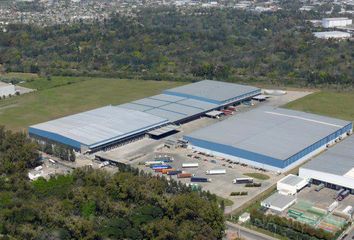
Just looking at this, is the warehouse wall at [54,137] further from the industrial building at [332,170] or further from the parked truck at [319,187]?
the parked truck at [319,187]

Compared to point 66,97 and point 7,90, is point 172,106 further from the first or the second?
point 7,90

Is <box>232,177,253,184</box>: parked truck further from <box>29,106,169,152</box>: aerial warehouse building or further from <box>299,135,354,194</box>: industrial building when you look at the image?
<box>29,106,169,152</box>: aerial warehouse building

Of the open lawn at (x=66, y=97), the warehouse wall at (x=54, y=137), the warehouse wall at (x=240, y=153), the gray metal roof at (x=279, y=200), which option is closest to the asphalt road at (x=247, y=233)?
the gray metal roof at (x=279, y=200)

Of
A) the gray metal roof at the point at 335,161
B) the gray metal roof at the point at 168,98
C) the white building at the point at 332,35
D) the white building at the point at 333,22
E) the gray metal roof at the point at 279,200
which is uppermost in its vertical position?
the white building at the point at 333,22

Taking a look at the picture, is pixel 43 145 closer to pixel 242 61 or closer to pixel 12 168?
pixel 12 168

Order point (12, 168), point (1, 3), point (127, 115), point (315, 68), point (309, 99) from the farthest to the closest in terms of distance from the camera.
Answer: point (1, 3) < point (315, 68) < point (309, 99) < point (127, 115) < point (12, 168)

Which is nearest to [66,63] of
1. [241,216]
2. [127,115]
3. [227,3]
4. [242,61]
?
[242,61]

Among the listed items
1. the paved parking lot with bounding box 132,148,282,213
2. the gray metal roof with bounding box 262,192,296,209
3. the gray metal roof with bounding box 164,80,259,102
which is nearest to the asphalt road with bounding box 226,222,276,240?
the paved parking lot with bounding box 132,148,282,213
